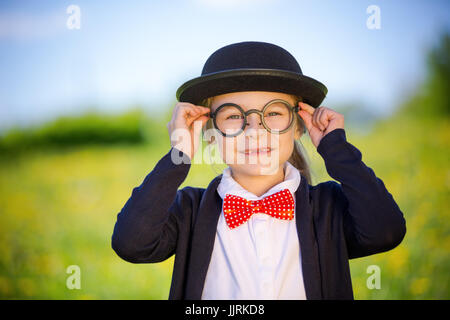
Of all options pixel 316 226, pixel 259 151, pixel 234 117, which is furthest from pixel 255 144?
pixel 316 226

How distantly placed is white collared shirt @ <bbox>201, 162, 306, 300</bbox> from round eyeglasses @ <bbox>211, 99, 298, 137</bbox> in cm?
29

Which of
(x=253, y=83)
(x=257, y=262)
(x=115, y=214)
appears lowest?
(x=115, y=214)

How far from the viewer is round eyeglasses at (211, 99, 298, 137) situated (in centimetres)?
179

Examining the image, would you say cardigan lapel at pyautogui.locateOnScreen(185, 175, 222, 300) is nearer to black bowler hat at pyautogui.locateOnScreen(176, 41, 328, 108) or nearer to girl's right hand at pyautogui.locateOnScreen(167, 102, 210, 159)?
girl's right hand at pyautogui.locateOnScreen(167, 102, 210, 159)

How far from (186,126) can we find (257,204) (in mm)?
489

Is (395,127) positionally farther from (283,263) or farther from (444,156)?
(283,263)

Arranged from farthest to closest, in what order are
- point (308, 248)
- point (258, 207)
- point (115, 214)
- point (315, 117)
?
point (115, 214) < point (315, 117) < point (258, 207) < point (308, 248)

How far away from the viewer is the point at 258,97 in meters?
1.81

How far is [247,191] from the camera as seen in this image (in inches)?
73.0

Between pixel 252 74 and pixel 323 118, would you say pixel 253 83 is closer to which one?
pixel 252 74

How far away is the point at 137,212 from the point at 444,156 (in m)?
3.94

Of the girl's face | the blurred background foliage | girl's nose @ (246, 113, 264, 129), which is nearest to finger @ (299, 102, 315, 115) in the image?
the girl's face

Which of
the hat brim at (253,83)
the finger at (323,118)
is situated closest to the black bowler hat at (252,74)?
the hat brim at (253,83)
